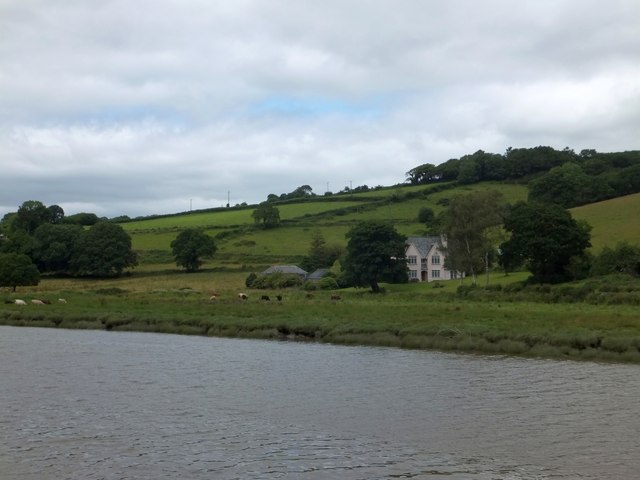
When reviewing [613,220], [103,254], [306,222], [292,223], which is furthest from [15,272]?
[613,220]

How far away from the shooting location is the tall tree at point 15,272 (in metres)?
79.4

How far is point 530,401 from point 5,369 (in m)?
19.9

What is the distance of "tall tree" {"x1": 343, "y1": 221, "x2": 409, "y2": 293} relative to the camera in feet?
269

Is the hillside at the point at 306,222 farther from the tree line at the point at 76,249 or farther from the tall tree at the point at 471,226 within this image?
the tall tree at the point at 471,226

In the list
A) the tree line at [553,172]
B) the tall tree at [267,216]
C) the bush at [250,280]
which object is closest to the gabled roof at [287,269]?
the bush at [250,280]

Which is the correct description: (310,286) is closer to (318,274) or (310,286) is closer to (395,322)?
(318,274)

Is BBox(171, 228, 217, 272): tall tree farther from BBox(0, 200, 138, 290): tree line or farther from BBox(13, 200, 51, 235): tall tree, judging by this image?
BBox(13, 200, 51, 235): tall tree

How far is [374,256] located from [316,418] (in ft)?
205

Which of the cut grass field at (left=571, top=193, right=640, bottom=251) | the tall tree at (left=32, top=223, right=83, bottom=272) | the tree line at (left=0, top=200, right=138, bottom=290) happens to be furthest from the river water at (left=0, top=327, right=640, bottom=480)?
the tall tree at (left=32, top=223, right=83, bottom=272)

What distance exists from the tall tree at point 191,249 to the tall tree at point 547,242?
51562 millimetres

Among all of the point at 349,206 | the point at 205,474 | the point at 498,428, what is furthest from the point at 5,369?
the point at 349,206

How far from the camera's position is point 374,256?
8238 cm

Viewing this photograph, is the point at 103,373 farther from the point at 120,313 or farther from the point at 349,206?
the point at 349,206

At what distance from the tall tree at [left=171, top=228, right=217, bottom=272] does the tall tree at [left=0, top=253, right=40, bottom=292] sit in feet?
89.7
